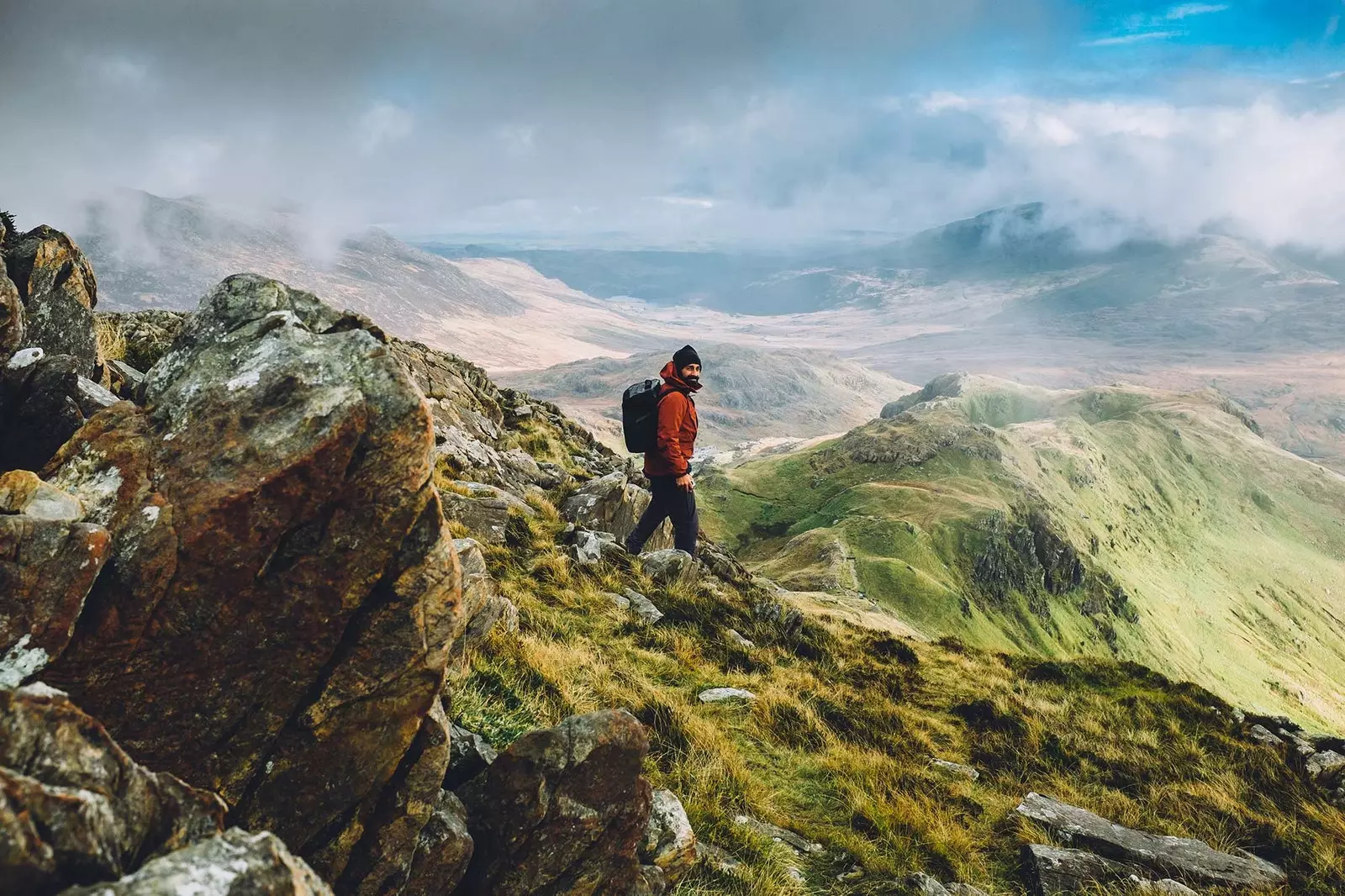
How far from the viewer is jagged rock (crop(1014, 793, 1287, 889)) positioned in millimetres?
8000

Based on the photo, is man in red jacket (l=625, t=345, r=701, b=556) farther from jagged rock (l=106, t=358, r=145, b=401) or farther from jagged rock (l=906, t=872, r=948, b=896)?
jagged rock (l=106, t=358, r=145, b=401)

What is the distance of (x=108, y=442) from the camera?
181 inches

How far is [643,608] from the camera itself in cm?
1451

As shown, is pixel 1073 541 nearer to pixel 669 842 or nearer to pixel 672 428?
pixel 672 428

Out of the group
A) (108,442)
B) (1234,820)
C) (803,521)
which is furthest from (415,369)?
(803,521)

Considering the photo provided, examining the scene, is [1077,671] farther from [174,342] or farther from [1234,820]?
[174,342]

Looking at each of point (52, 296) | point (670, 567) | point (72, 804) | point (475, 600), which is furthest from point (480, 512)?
point (72, 804)


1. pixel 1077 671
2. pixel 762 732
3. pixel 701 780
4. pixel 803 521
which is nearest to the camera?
pixel 701 780

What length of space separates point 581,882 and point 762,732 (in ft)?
19.4

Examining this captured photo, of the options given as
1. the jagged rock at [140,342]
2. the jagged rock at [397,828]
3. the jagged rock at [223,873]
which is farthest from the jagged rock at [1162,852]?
the jagged rock at [140,342]

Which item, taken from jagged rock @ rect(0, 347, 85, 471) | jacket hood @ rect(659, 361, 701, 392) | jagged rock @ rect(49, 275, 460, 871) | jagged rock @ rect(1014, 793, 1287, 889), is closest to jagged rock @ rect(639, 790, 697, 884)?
jagged rock @ rect(49, 275, 460, 871)

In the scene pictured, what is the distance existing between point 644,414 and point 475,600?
7.20m

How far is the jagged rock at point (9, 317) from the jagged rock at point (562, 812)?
6.52 metres

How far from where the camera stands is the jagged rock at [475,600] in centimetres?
748
